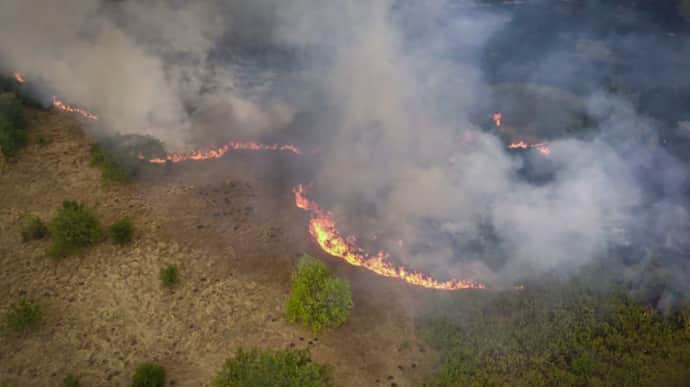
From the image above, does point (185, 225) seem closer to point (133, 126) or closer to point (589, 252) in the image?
point (133, 126)

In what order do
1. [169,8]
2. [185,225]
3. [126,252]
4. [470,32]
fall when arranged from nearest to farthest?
[126,252] < [185,225] < [169,8] < [470,32]

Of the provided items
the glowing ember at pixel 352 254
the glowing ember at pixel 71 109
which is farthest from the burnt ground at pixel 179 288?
the glowing ember at pixel 71 109

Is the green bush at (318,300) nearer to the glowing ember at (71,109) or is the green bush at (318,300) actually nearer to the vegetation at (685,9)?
the glowing ember at (71,109)

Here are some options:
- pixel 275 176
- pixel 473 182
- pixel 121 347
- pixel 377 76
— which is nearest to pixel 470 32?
pixel 377 76

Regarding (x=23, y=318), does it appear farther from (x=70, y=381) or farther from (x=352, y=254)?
(x=352, y=254)

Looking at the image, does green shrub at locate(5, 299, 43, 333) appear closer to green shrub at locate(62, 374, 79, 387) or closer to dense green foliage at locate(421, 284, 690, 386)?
green shrub at locate(62, 374, 79, 387)

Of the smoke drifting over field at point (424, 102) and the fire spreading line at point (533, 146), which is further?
the fire spreading line at point (533, 146)

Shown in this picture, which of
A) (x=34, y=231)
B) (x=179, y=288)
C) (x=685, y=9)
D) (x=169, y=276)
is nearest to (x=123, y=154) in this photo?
(x=34, y=231)
